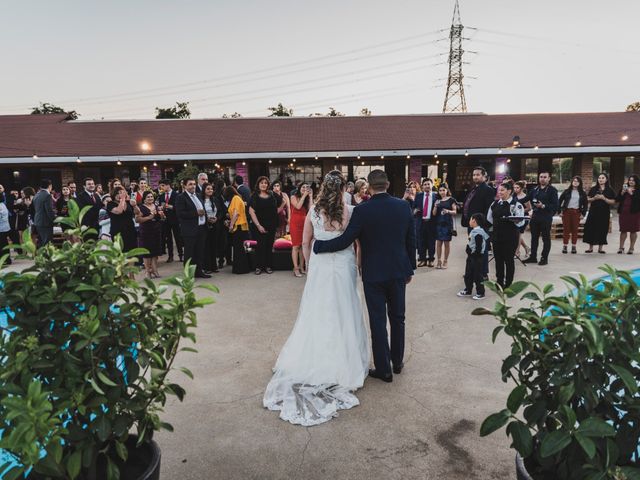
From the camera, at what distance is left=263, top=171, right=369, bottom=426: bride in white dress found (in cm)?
363

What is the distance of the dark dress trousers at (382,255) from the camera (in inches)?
147

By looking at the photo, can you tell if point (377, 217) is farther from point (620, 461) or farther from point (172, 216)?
point (172, 216)

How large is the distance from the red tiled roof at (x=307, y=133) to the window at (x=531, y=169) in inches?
66.9

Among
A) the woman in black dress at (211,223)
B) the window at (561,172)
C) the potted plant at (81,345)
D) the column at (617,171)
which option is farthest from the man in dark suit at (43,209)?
the column at (617,171)

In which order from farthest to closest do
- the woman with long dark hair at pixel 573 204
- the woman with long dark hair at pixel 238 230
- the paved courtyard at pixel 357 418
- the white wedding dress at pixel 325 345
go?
the woman with long dark hair at pixel 573 204 → the woman with long dark hair at pixel 238 230 → the white wedding dress at pixel 325 345 → the paved courtyard at pixel 357 418

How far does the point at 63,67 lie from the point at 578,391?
46.3m

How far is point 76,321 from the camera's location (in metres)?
1.70

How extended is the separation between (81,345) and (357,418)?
7.79 feet

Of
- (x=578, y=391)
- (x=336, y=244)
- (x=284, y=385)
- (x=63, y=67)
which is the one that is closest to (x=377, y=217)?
(x=336, y=244)

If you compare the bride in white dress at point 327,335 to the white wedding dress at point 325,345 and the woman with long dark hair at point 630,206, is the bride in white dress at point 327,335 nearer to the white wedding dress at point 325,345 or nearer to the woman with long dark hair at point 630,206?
the white wedding dress at point 325,345

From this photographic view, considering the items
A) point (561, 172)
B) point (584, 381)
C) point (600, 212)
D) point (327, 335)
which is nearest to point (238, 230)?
point (327, 335)

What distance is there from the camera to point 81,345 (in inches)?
60.3

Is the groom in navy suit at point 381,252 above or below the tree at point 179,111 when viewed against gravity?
below

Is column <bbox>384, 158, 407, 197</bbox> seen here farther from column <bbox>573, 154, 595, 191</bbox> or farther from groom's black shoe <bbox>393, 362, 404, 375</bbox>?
groom's black shoe <bbox>393, 362, 404, 375</bbox>
